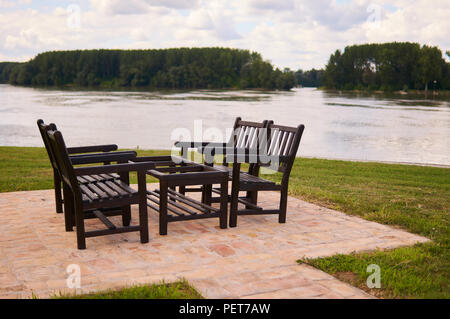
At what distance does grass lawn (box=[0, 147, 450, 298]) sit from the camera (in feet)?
10.6

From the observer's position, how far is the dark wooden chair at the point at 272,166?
174 inches

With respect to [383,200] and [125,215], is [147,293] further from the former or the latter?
[383,200]

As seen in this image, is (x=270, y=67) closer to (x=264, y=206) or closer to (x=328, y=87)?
(x=328, y=87)

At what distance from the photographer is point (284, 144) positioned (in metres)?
4.80

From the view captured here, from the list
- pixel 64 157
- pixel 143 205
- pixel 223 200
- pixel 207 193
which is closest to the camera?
pixel 64 157

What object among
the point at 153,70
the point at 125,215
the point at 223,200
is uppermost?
the point at 153,70

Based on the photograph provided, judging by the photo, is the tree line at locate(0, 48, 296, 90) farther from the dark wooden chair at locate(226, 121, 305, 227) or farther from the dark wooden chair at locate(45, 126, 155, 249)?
the dark wooden chair at locate(45, 126, 155, 249)

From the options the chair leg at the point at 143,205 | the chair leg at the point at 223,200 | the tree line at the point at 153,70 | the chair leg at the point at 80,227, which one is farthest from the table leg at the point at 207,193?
the tree line at the point at 153,70

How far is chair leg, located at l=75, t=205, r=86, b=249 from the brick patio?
0.07 m

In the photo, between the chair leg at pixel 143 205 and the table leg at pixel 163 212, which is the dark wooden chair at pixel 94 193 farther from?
the table leg at pixel 163 212

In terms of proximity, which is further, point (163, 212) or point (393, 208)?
point (393, 208)

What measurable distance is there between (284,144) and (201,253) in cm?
171

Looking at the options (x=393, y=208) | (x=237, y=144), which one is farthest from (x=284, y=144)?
(x=393, y=208)
